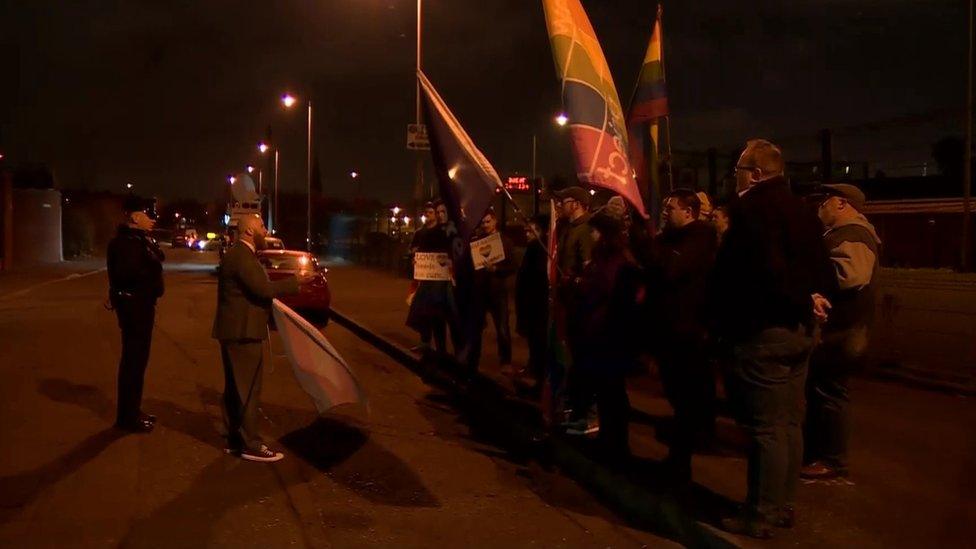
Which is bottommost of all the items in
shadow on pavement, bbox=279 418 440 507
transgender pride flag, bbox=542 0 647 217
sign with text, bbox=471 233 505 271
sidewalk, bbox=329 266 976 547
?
shadow on pavement, bbox=279 418 440 507

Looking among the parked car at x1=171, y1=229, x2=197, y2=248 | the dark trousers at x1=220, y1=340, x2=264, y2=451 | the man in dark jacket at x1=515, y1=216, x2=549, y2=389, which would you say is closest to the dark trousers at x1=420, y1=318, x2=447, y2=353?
the man in dark jacket at x1=515, y1=216, x2=549, y2=389

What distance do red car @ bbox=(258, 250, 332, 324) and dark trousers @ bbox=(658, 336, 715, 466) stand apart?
12.0m

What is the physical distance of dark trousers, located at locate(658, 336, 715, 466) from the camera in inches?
237

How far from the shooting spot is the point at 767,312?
15.9ft

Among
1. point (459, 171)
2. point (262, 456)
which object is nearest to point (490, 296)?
point (459, 171)

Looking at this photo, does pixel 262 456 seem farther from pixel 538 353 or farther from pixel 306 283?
pixel 306 283

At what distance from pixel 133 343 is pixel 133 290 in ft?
1.42

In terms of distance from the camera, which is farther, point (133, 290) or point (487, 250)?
point (487, 250)

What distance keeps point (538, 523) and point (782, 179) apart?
8.22ft

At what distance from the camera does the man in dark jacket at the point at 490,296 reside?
9.51m

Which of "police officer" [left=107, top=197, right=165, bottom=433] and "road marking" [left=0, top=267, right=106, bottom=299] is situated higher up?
"police officer" [left=107, top=197, right=165, bottom=433]

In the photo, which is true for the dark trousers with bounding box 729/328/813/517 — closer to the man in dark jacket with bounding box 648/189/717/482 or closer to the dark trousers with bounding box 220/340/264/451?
the man in dark jacket with bounding box 648/189/717/482

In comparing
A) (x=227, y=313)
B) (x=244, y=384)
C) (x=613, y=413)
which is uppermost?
(x=227, y=313)

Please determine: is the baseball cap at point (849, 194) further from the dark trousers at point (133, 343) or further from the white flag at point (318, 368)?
the dark trousers at point (133, 343)
